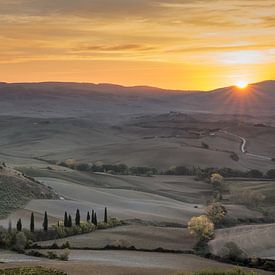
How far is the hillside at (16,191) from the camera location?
253 feet

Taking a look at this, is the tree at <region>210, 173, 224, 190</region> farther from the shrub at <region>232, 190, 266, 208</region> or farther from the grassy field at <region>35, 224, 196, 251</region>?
the grassy field at <region>35, 224, 196, 251</region>

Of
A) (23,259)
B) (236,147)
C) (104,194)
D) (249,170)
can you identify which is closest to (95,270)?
(23,259)

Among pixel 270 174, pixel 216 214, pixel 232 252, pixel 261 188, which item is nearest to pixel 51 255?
pixel 232 252

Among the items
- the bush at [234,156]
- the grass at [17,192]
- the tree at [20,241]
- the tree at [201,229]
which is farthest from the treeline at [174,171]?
the tree at [20,241]

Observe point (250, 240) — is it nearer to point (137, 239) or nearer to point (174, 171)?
point (137, 239)

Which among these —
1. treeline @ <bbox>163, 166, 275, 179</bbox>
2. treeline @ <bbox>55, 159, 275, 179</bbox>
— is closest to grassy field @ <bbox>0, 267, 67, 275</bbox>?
treeline @ <bbox>163, 166, 275, 179</bbox>

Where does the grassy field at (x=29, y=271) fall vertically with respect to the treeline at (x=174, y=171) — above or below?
below

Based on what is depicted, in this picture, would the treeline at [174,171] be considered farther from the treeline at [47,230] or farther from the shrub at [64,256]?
the shrub at [64,256]

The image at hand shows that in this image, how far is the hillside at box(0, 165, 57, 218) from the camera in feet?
253

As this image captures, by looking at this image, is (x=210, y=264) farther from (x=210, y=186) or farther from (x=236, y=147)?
(x=236, y=147)

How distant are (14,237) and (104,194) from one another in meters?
42.1

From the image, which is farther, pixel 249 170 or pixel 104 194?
pixel 249 170

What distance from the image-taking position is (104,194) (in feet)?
320

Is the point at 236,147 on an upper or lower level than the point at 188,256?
upper
